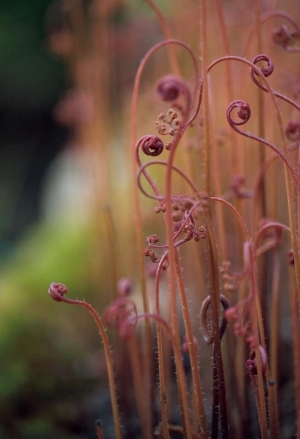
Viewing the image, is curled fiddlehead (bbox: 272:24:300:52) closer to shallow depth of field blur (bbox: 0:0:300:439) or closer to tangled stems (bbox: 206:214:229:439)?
shallow depth of field blur (bbox: 0:0:300:439)

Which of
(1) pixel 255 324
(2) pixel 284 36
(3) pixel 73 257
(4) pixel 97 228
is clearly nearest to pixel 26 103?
(3) pixel 73 257

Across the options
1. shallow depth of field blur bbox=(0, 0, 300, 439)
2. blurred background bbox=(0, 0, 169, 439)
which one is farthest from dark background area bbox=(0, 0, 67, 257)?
shallow depth of field blur bbox=(0, 0, 300, 439)

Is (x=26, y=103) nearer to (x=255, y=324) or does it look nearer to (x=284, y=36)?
(x=284, y=36)

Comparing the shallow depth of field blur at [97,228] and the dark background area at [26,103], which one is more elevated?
the dark background area at [26,103]

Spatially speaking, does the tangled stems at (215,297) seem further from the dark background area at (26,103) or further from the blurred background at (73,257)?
the dark background area at (26,103)

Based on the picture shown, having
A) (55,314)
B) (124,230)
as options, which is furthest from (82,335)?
(124,230)

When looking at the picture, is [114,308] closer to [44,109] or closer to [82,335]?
[82,335]

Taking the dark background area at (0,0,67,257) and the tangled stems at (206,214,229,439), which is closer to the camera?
the tangled stems at (206,214,229,439)

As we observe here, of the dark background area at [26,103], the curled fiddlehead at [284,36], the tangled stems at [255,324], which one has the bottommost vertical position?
the tangled stems at [255,324]

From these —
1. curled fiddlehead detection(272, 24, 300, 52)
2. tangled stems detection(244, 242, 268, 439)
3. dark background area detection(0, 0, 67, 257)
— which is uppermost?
dark background area detection(0, 0, 67, 257)

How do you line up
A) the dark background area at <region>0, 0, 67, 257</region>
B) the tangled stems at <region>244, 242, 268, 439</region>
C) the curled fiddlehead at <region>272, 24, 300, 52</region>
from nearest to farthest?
the tangled stems at <region>244, 242, 268, 439</region>
the curled fiddlehead at <region>272, 24, 300, 52</region>
the dark background area at <region>0, 0, 67, 257</region>

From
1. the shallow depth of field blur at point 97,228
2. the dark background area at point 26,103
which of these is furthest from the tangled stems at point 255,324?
the dark background area at point 26,103

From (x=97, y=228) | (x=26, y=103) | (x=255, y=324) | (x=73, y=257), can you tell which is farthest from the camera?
(x=26, y=103)
